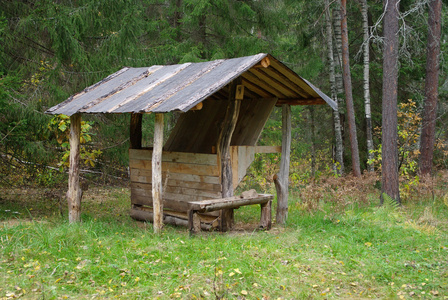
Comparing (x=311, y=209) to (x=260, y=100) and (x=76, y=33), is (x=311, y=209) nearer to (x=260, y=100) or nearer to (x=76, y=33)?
(x=260, y=100)

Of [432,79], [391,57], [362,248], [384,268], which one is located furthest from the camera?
[432,79]

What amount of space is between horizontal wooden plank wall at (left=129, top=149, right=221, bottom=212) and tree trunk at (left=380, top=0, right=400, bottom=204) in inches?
185

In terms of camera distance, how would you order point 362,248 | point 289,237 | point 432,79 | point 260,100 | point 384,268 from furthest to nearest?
point 432,79 < point 260,100 < point 289,237 < point 362,248 < point 384,268

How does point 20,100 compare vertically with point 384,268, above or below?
above

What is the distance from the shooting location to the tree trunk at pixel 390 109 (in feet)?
33.7

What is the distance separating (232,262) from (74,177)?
4.26 meters

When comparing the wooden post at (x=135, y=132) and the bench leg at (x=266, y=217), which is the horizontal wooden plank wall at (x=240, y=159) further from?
the wooden post at (x=135, y=132)

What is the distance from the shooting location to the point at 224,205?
757 cm

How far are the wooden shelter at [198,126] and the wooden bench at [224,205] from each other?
17mm

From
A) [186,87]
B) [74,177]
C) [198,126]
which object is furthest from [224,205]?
[74,177]

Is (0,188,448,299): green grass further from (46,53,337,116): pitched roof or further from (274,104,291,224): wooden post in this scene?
(46,53,337,116): pitched roof

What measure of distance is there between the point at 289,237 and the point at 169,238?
2.05 meters

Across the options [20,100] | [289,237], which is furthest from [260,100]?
[20,100]

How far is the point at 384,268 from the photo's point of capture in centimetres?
596
